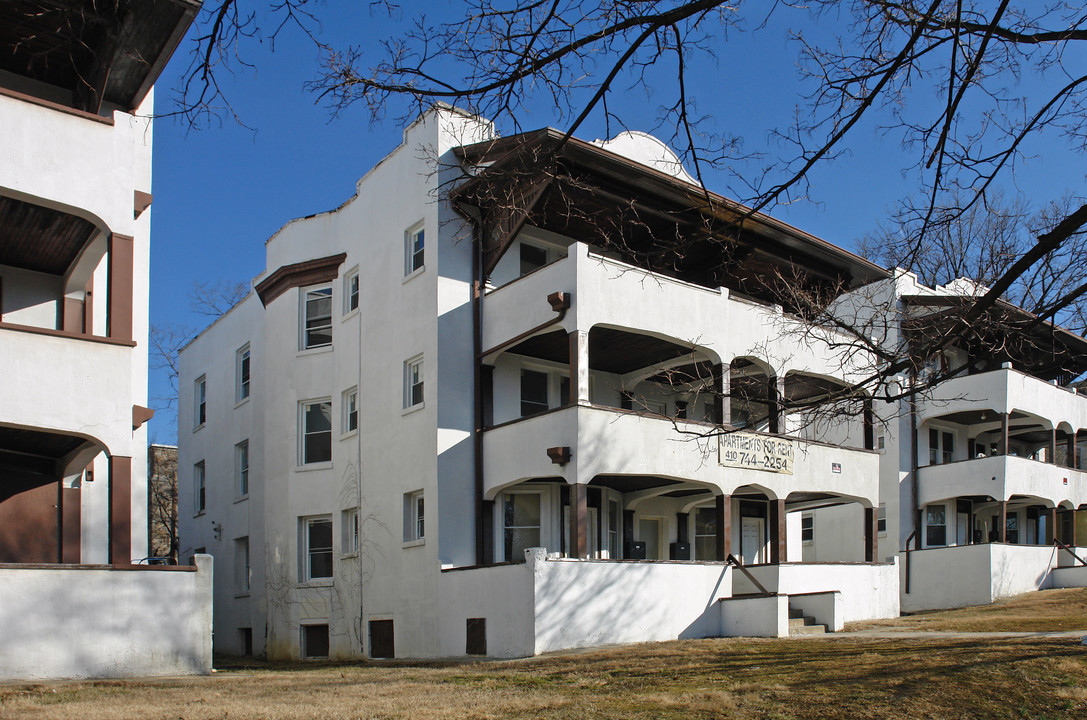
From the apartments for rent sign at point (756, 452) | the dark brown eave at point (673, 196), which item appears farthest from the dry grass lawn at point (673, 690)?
the apartments for rent sign at point (756, 452)

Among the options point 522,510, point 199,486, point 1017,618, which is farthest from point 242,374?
point 1017,618

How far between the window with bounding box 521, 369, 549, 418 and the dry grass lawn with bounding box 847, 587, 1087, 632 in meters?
8.00

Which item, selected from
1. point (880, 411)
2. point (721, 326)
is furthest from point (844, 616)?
point (880, 411)

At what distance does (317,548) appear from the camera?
2495 centimetres

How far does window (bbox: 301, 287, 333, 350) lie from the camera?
2597 cm

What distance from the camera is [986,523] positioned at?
37.4 m

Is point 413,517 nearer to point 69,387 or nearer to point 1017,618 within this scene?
point 69,387

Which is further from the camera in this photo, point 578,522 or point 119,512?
point 578,522

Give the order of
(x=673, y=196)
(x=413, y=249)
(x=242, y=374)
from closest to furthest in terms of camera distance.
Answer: (x=673, y=196) < (x=413, y=249) < (x=242, y=374)

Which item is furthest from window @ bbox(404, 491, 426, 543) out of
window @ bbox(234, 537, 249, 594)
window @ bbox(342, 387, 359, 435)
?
window @ bbox(234, 537, 249, 594)

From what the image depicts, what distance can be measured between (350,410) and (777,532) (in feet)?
33.8

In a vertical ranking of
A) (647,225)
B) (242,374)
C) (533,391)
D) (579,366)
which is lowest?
(533,391)

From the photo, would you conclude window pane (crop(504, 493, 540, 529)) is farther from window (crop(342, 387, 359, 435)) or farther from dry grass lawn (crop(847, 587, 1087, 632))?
dry grass lawn (crop(847, 587, 1087, 632))

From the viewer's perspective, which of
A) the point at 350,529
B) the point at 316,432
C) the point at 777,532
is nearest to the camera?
the point at 777,532
